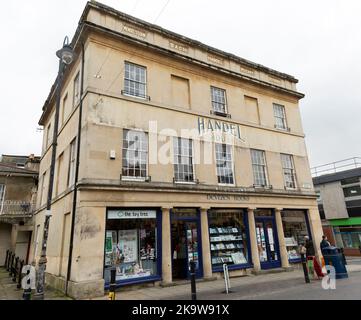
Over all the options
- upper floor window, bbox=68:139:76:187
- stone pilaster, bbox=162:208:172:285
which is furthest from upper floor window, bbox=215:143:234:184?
upper floor window, bbox=68:139:76:187

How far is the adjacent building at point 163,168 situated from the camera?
1052cm

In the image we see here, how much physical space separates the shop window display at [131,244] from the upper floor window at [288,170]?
29.9 feet

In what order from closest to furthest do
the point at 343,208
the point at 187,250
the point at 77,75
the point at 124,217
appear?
1. the point at 124,217
2. the point at 187,250
3. the point at 77,75
4. the point at 343,208

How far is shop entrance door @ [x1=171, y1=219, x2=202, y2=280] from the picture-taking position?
11.9 m

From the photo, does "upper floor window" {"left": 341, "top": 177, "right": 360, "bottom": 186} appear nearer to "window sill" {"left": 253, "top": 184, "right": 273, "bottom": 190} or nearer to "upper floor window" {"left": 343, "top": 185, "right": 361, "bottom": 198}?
"upper floor window" {"left": 343, "top": 185, "right": 361, "bottom": 198}

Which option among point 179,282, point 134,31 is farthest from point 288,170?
point 134,31

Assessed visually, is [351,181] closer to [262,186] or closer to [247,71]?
[262,186]

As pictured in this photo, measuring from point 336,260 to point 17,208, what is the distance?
833 inches

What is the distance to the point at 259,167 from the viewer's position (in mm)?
15680

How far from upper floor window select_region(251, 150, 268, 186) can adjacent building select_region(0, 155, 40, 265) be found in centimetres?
1572

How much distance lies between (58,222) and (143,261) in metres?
4.56
